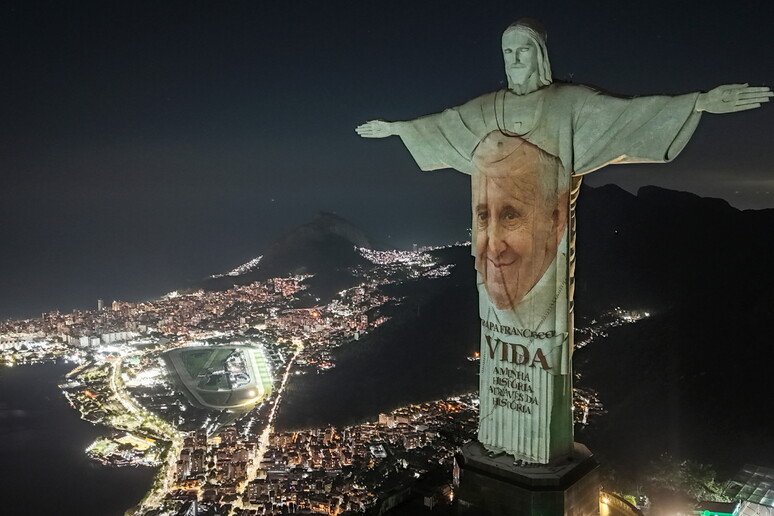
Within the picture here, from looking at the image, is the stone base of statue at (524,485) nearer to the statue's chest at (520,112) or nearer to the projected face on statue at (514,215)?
the projected face on statue at (514,215)

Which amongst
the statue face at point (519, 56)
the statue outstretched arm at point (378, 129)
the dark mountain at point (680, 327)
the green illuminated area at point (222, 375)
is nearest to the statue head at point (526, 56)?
the statue face at point (519, 56)

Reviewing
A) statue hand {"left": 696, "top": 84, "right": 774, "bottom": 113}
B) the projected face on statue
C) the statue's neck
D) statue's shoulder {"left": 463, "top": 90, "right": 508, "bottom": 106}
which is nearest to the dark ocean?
the projected face on statue

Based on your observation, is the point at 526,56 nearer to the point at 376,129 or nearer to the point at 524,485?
the point at 376,129

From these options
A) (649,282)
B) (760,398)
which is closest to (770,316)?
(760,398)

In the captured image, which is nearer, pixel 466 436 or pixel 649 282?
pixel 466 436

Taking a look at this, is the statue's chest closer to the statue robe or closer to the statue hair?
the statue robe

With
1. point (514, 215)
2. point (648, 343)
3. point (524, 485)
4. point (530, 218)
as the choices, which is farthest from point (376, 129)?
point (648, 343)

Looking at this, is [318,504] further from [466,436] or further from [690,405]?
[690,405]
